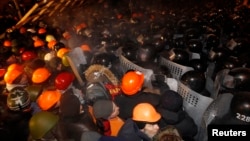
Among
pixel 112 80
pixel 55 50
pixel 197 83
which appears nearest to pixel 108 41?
pixel 55 50

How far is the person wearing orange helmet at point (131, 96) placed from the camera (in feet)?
18.4

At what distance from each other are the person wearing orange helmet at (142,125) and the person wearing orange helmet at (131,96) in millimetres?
489

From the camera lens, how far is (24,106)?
17.4ft

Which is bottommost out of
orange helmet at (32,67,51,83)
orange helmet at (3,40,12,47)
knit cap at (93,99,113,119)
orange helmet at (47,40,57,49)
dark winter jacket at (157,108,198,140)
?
dark winter jacket at (157,108,198,140)

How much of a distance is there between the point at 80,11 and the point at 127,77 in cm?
1364

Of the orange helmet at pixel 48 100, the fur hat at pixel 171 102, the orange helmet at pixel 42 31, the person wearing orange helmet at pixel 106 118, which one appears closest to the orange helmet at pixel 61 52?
the orange helmet at pixel 48 100

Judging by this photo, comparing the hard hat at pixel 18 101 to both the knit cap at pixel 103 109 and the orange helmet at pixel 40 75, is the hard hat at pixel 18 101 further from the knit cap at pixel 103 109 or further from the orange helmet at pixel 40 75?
the orange helmet at pixel 40 75

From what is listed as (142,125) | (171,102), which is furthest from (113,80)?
(142,125)

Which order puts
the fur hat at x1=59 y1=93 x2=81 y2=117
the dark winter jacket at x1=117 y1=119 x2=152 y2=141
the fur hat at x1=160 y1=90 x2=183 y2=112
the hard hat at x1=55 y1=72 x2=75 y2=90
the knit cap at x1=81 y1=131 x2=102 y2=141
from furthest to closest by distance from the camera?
the hard hat at x1=55 y1=72 x2=75 y2=90
the fur hat at x1=160 y1=90 x2=183 y2=112
the fur hat at x1=59 y1=93 x2=81 y2=117
the dark winter jacket at x1=117 y1=119 x2=152 y2=141
the knit cap at x1=81 y1=131 x2=102 y2=141

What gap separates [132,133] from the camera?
4387 millimetres

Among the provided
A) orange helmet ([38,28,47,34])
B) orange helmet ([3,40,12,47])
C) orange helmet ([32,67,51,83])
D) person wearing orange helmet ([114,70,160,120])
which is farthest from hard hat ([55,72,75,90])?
orange helmet ([38,28,47,34])

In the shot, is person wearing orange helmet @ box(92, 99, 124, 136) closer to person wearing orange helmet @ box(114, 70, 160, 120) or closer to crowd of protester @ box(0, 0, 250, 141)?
crowd of protester @ box(0, 0, 250, 141)

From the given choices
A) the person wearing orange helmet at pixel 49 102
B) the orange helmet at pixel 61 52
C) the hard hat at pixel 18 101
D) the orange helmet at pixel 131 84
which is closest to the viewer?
the hard hat at pixel 18 101

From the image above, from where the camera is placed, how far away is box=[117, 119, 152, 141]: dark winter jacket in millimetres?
4352
